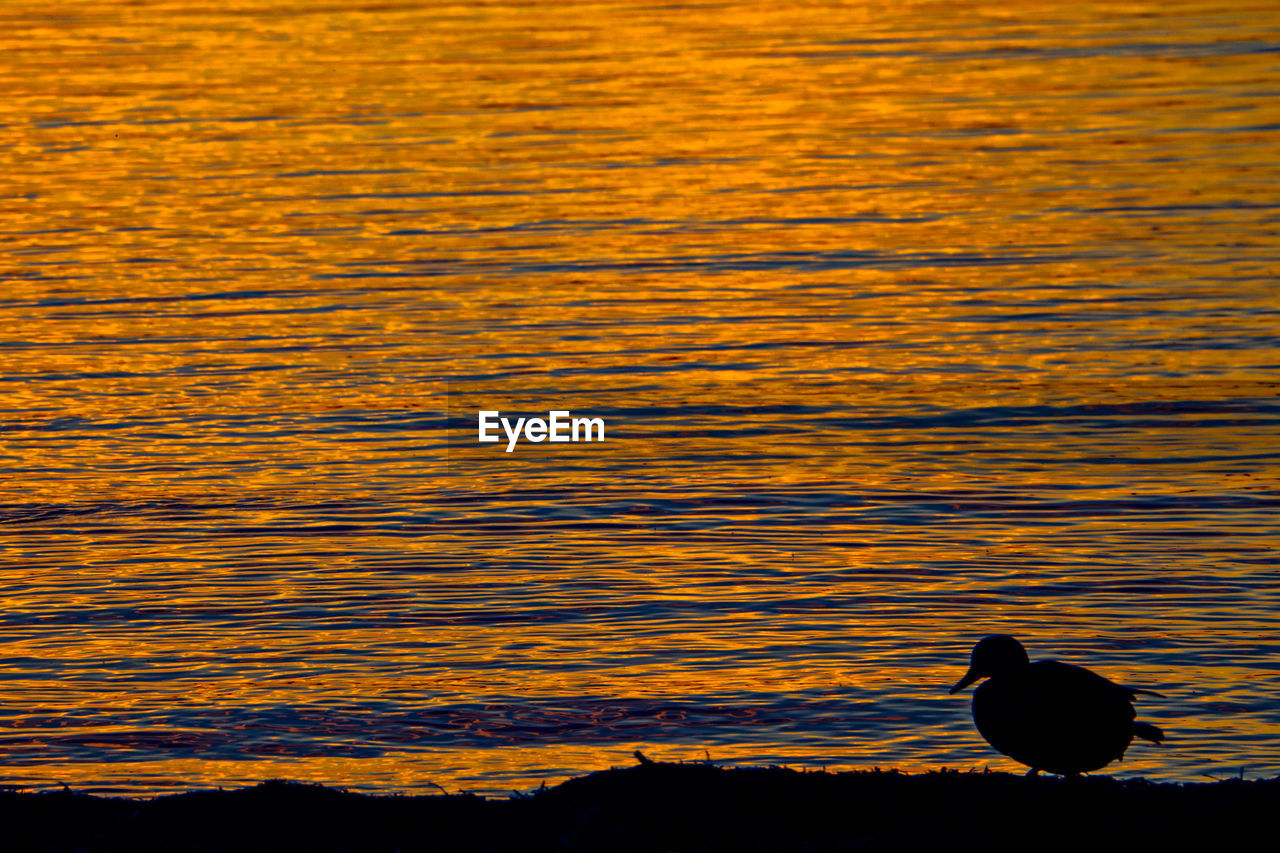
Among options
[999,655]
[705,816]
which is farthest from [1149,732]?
[705,816]

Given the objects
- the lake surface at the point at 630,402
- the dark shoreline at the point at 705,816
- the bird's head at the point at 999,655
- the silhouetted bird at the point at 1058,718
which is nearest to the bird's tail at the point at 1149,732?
the silhouetted bird at the point at 1058,718

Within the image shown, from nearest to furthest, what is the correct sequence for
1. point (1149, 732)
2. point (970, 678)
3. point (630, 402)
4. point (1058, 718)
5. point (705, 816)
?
point (705, 816), point (1058, 718), point (1149, 732), point (970, 678), point (630, 402)

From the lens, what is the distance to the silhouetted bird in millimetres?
8688

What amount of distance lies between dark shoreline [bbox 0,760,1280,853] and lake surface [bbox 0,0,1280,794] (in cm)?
179

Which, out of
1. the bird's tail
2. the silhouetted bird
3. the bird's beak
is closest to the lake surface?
the bird's beak

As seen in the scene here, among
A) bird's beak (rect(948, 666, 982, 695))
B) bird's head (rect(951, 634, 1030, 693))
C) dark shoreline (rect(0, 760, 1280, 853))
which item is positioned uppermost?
bird's head (rect(951, 634, 1030, 693))

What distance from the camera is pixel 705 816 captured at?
8.34 metres

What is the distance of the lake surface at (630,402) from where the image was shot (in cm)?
1183

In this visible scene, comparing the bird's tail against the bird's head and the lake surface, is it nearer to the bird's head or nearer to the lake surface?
the bird's head

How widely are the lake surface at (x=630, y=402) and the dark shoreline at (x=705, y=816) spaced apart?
1.79m

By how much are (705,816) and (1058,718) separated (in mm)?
1579

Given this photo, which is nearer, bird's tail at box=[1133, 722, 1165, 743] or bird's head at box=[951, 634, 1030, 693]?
bird's tail at box=[1133, 722, 1165, 743]

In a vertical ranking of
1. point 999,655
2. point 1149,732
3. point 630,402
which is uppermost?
point 630,402

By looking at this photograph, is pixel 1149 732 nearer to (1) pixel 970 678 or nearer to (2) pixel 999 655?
(2) pixel 999 655
